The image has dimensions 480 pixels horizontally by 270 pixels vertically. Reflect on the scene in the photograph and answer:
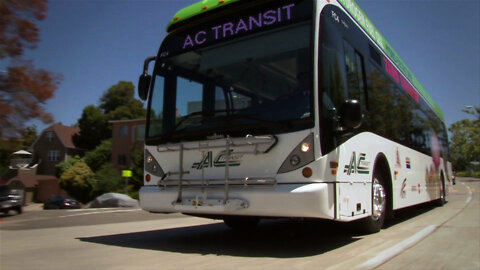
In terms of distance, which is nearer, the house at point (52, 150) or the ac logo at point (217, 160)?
the ac logo at point (217, 160)

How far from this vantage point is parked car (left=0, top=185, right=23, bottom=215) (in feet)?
55.5

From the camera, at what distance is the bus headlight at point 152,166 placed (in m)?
5.88

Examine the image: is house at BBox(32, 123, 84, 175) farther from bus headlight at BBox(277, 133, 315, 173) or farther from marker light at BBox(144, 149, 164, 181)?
bus headlight at BBox(277, 133, 315, 173)

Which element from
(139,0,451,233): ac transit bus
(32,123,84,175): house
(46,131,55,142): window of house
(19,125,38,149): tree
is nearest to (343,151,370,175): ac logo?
(139,0,451,233): ac transit bus

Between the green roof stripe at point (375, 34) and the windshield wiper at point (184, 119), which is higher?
the green roof stripe at point (375, 34)

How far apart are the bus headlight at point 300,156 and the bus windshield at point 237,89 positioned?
0.20 metres

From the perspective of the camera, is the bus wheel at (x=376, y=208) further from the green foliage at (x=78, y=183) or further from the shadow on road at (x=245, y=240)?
the green foliage at (x=78, y=183)

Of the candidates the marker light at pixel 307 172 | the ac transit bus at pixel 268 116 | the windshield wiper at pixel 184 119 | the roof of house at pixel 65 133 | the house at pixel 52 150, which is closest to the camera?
the marker light at pixel 307 172

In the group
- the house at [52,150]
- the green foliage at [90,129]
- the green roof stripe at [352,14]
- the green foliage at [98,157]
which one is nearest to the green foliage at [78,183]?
the green foliage at [98,157]

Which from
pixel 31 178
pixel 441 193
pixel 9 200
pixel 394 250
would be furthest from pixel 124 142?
pixel 394 250

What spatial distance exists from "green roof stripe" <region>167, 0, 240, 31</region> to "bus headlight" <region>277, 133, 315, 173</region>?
2409 mm

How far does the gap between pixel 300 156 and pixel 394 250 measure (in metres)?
1.84

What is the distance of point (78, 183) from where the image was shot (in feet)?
158

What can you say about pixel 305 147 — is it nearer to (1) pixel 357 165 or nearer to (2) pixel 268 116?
(2) pixel 268 116
